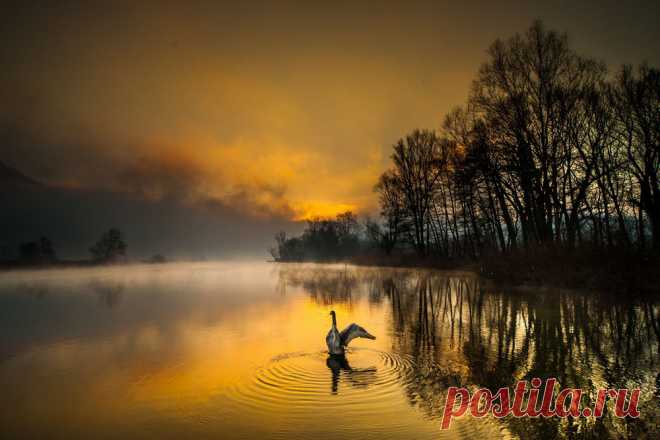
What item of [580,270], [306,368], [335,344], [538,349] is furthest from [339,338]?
[580,270]

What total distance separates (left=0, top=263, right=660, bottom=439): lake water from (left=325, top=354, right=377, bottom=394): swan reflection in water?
4 centimetres

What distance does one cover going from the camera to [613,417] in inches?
221

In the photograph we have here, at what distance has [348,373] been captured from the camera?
26.8ft

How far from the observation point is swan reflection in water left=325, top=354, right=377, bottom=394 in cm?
751

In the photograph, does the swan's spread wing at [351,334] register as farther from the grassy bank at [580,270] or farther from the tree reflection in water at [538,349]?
the grassy bank at [580,270]

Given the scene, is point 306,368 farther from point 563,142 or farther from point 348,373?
point 563,142

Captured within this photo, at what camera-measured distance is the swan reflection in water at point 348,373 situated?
296 inches

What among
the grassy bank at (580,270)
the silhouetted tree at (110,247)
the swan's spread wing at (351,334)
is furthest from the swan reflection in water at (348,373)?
the silhouetted tree at (110,247)

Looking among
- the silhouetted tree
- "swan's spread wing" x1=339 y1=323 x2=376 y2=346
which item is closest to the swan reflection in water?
"swan's spread wing" x1=339 y1=323 x2=376 y2=346

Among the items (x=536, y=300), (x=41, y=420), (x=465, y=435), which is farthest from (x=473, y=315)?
(x=41, y=420)

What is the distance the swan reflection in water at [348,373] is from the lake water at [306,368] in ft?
0.13

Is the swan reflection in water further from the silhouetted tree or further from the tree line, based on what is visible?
the silhouetted tree

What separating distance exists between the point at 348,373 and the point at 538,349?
180 inches

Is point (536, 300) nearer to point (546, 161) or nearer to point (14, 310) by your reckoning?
point (546, 161)
